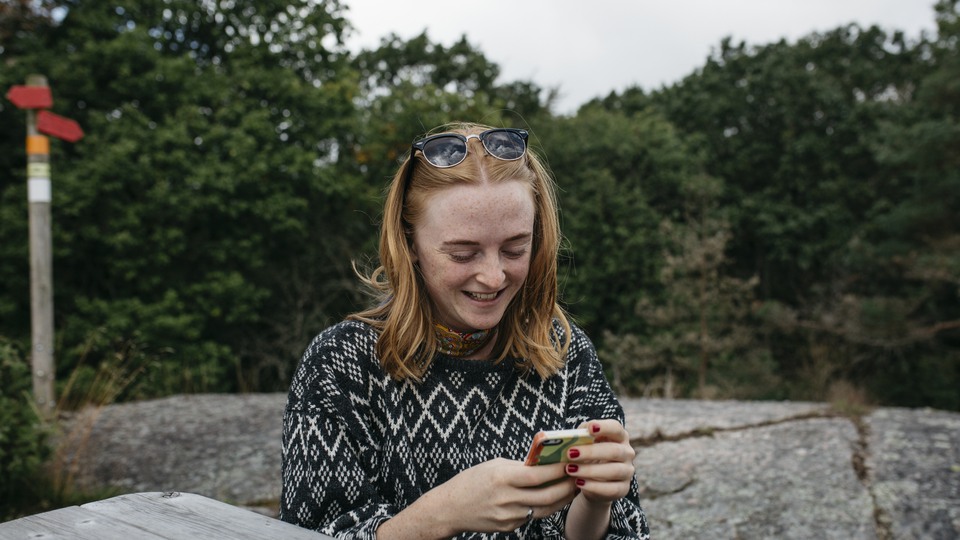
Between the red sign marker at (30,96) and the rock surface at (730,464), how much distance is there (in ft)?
8.81

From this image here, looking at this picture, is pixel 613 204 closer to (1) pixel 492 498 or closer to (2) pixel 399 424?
(2) pixel 399 424

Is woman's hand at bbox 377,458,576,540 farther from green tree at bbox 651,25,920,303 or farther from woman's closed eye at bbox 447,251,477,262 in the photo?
green tree at bbox 651,25,920,303

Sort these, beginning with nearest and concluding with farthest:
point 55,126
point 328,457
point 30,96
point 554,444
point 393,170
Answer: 1. point 554,444
2. point 328,457
3. point 30,96
4. point 55,126
5. point 393,170

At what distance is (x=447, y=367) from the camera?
186 cm

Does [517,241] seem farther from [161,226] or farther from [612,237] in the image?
[612,237]

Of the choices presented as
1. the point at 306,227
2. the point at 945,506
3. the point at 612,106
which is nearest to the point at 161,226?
the point at 306,227

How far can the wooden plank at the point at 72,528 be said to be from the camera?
1.44 m

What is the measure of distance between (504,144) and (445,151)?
152 mm

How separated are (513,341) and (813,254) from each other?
2029 cm

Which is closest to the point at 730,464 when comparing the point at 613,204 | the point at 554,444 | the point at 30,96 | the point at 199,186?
the point at 554,444

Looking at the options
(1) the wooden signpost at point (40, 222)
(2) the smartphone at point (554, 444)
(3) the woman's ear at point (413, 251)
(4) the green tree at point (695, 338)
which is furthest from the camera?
(4) the green tree at point (695, 338)

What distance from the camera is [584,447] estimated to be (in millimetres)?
1393

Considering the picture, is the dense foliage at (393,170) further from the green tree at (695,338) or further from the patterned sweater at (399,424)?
the patterned sweater at (399,424)

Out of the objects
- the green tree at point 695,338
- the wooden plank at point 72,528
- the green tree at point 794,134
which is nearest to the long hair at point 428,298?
the wooden plank at point 72,528
